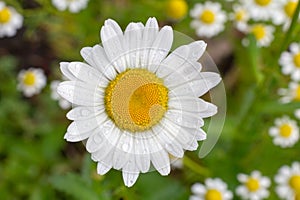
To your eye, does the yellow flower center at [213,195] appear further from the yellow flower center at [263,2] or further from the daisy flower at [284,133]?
the yellow flower center at [263,2]

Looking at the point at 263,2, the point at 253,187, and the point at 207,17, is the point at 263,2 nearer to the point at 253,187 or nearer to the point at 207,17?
the point at 207,17

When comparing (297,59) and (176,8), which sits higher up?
(176,8)

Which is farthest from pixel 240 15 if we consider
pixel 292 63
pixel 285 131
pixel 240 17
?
pixel 285 131

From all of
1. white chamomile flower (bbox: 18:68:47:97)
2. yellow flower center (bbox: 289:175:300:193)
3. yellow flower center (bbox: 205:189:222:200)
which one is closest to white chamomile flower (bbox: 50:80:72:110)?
white chamomile flower (bbox: 18:68:47:97)

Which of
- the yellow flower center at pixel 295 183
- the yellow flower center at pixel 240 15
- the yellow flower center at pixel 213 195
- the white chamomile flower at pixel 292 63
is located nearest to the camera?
the yellow flower center at pixel 213 195

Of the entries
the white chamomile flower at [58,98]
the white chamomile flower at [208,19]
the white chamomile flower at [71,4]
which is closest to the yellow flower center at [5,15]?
the white chamomile flower at [71,4]

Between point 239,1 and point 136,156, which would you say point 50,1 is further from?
point 136,156
